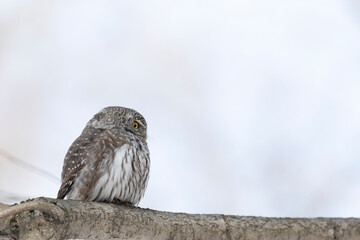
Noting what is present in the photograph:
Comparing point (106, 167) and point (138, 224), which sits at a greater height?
point (106, 167)

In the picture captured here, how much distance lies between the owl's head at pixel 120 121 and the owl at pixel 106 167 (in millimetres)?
59

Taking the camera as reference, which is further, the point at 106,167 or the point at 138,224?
the point at 106,167

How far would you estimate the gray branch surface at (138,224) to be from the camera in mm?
2297

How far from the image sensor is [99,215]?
2652 millimetres

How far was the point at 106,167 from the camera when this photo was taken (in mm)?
3570

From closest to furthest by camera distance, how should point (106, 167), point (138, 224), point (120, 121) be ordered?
point (138, 224) → point (106, 167) → point (120, 121)

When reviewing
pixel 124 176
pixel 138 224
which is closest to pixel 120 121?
pixel 124 176

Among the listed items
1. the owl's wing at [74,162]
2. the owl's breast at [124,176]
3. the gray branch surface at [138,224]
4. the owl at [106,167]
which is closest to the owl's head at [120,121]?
the owl at [106,167]

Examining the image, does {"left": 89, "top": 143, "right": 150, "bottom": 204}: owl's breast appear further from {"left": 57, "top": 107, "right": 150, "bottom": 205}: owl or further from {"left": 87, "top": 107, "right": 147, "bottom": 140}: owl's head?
{"left": 87, "top": 107, "right": 147, "bottom": 140}: owl's head

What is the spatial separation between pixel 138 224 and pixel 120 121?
5.00 ft

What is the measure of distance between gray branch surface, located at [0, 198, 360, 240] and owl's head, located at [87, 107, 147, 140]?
1.33m

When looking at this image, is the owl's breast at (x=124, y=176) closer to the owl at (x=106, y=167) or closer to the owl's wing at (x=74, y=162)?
the owl at (x=106, y=167)

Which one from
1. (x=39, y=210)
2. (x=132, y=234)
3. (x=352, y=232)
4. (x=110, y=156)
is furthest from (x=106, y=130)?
(x=352, y=232)

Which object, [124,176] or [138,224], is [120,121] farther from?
[138,224]
